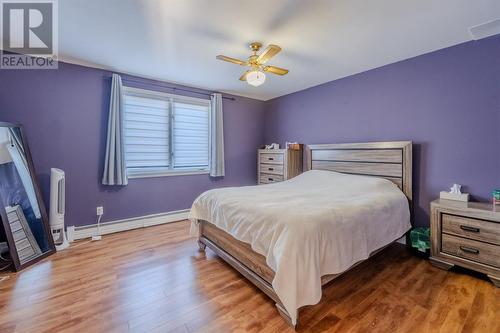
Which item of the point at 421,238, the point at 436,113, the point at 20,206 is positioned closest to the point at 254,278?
the point at 421,238

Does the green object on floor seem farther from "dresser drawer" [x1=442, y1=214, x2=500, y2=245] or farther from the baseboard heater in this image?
the baseboard heater

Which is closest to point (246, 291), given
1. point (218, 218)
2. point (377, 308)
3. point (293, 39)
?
point (218, 218)

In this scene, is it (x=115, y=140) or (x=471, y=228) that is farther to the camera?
(x=115, y=140)

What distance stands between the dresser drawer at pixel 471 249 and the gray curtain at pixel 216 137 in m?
3.40

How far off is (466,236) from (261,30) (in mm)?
2859

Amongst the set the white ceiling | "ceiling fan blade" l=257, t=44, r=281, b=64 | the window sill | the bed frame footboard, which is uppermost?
the white ceiling

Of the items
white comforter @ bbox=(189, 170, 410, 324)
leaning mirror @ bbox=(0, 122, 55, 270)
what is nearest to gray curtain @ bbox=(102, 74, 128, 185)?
leaning mirror @ bbox=(0, 122, 55, 270)

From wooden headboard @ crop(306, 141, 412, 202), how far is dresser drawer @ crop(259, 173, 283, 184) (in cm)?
70

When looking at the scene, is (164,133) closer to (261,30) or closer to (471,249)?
(261,30)

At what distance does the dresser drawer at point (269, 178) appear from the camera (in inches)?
173

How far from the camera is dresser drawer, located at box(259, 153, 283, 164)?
4.34 m

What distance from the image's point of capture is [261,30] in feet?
7.34

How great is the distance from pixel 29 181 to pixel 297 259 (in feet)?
10.4

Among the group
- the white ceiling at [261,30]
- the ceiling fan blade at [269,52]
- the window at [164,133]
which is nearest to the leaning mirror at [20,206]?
the window at [164,133]
